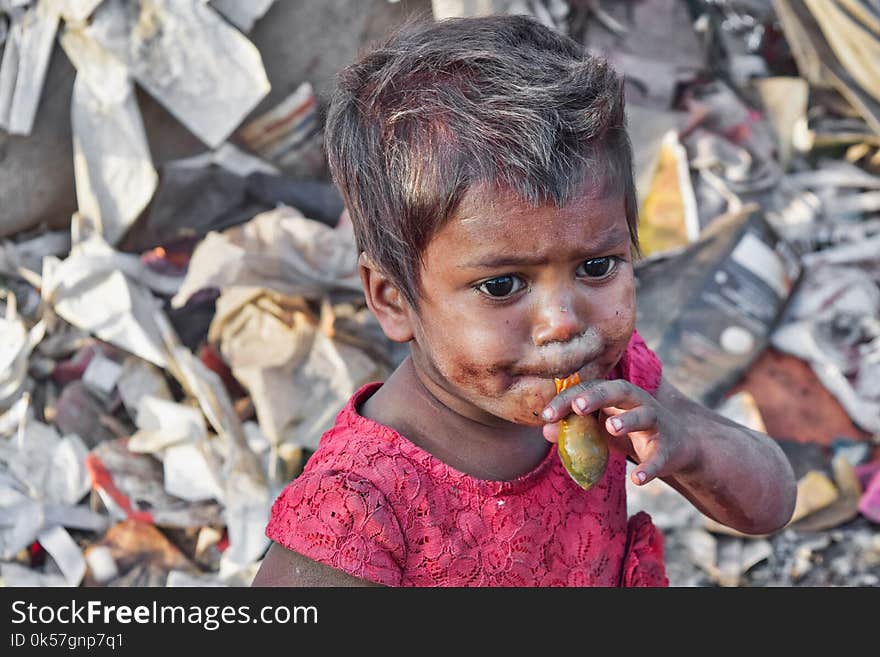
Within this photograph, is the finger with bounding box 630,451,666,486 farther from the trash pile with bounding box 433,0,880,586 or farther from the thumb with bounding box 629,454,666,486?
the trash pile with bounding box 433,0,880,586

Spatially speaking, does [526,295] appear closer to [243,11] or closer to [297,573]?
[297,573]

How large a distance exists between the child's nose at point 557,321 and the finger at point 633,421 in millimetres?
98

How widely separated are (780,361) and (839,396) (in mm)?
165

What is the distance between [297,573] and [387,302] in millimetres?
322

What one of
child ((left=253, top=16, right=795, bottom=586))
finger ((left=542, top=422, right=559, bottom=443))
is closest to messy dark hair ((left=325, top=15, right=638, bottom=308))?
child ((left=253, top=16, right=795, bottom=586))

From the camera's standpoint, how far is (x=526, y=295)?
1.08m

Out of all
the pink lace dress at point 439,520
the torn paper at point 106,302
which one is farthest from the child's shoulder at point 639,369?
the torn paper at point 106,302

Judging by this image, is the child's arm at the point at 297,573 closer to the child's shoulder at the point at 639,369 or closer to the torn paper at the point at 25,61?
the child's shoulder at the point at 639,369

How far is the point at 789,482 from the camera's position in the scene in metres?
1.42

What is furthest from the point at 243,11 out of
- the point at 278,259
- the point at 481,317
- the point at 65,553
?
the point at 481,317

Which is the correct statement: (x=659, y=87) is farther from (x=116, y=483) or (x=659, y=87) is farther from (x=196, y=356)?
(x=116, y=483)

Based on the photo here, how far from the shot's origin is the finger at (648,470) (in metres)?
1.01
